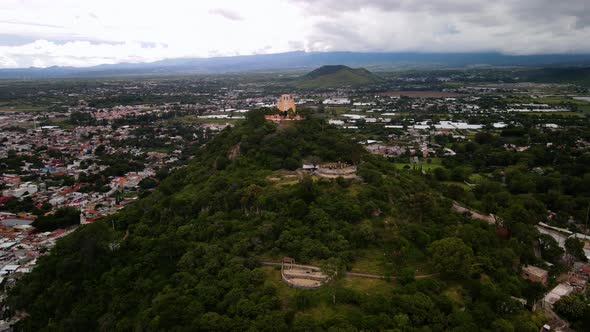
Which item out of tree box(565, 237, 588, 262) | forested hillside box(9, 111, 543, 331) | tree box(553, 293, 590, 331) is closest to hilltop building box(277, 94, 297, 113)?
forested hillside box(9, 111, 543, 331)

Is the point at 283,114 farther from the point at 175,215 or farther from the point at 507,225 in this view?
the point at 507,225

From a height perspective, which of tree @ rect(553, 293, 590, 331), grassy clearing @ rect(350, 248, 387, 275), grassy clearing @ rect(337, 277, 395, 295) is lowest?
tree @ rect(553, 293, 590, 331)

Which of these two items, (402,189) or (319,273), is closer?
(319,273)

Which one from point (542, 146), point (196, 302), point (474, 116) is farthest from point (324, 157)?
point (474, 116)

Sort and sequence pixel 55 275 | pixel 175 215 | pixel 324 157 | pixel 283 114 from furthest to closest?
pixel 283 114 < pixel 324 157 < pixel 175 215 < pixel 55 275

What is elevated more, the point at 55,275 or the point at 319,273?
the point at 319,273

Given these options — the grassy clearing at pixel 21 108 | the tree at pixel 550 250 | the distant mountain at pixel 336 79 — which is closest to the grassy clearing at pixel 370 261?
the tree at pixel 550 250

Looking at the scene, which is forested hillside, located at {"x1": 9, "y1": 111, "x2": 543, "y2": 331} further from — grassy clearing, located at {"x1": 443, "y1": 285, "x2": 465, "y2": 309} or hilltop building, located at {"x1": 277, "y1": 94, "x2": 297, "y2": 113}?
hilltop building, located at {"x1": 277, "y1": 94, "x2": 297, "y2": 113}

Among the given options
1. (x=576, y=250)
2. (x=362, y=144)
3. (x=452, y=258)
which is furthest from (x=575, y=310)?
(x=362, y=144)
